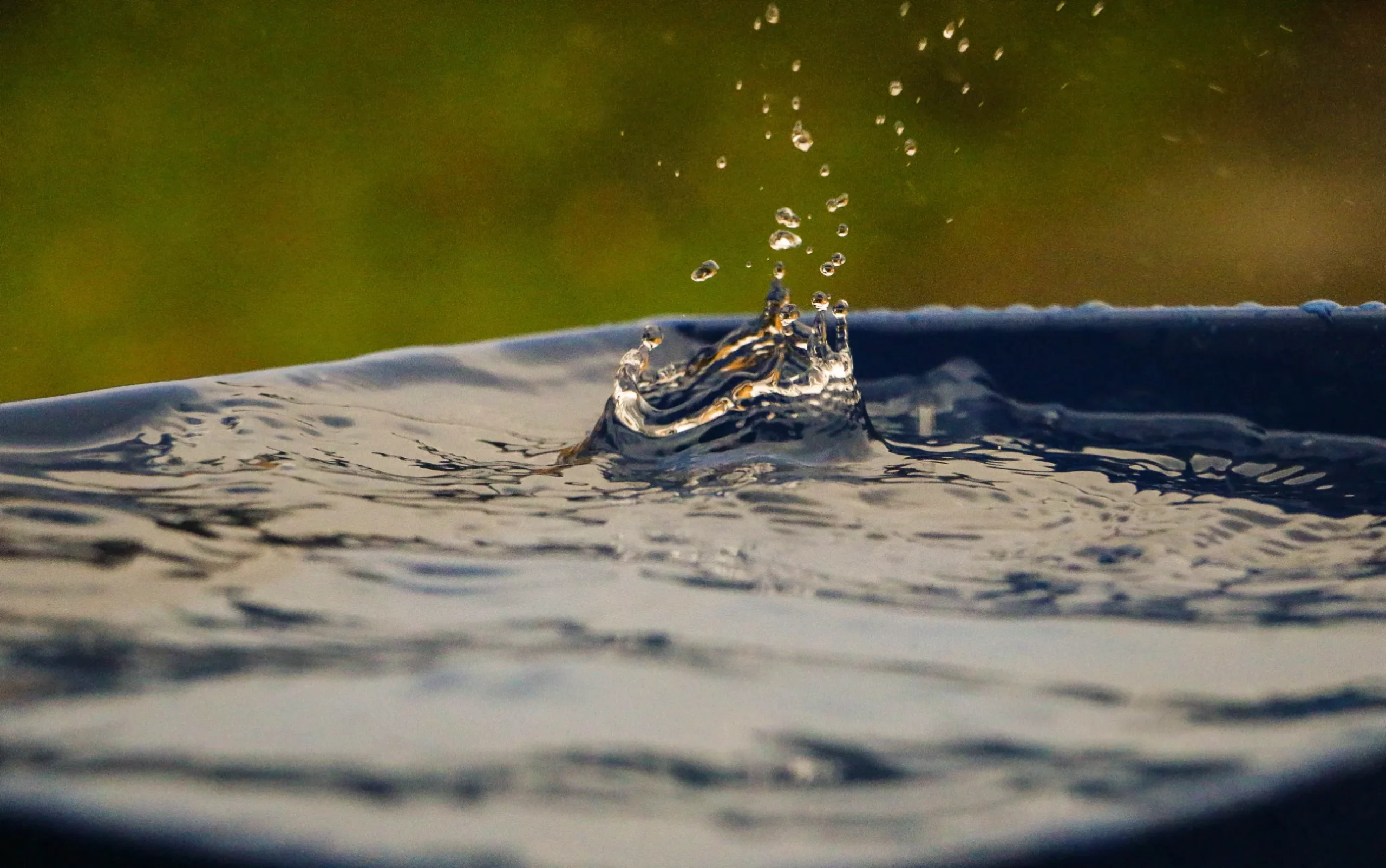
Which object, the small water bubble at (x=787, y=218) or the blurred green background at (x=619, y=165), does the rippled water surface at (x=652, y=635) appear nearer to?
the small water bubble at (x=787, y=218)

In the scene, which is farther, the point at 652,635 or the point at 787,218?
the point at 787,218

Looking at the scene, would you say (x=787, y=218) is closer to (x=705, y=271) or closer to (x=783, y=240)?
(x=783, y=240)

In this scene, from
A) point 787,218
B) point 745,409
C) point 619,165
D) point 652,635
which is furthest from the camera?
point 619,165

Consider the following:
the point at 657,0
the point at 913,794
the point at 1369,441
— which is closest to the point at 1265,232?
the point at 657,0

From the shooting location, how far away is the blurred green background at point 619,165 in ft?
14.4

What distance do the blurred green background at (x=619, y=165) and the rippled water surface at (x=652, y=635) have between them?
3245 mm

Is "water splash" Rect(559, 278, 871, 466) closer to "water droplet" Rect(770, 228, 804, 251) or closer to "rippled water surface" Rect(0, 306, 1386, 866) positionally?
"rippled water surface" Rect(0, 306, 1386, 866)

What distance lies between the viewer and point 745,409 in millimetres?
1429

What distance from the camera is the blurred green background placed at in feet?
14.4

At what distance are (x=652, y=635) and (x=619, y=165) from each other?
417cm

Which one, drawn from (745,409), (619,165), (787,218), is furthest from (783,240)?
(619,165)

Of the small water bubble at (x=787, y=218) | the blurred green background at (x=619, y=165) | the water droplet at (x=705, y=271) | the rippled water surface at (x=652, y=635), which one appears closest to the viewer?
the rippled water surface at (x=652, y=635)

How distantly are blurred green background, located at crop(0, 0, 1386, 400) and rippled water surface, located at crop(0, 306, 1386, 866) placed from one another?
325 cm

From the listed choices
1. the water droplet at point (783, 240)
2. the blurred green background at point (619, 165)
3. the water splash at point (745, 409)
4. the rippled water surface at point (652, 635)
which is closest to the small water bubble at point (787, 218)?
the water droplet at point (783, 240)
